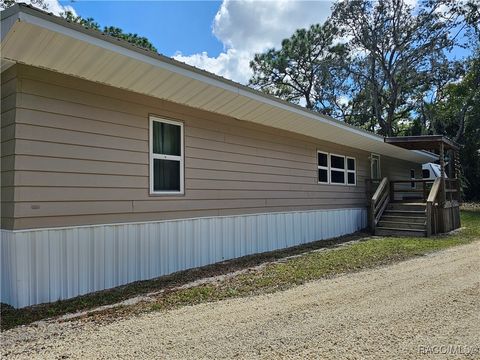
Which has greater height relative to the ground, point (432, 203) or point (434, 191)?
point (434, 191)

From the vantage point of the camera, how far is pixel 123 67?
16.9 ft

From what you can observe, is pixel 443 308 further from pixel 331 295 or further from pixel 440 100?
pixel 440 100

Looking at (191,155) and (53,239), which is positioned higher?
(191,155)

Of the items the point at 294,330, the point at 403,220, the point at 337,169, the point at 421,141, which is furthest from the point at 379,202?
the point at 294,330

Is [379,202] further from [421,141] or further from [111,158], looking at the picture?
[111,158]

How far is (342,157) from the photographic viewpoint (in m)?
12.1

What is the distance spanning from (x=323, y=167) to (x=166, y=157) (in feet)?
19.4

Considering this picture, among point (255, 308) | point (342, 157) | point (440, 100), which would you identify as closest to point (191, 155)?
point (255, 308)

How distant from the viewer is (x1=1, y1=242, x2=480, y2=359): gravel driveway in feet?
10.4

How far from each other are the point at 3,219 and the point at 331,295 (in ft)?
14.0

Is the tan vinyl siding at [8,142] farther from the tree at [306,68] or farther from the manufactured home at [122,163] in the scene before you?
the tree at [306,68]

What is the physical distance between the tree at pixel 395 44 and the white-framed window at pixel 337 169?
1384 cm

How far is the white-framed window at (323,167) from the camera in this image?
1097 cm

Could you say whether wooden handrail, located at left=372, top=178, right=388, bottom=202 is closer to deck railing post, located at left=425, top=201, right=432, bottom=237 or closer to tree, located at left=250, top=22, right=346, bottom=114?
deck railing post, located at left=425, top=201, right=432, bottom=237
